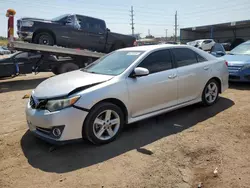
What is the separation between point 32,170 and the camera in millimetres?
3086

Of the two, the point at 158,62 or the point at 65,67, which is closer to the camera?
the point at 158,62

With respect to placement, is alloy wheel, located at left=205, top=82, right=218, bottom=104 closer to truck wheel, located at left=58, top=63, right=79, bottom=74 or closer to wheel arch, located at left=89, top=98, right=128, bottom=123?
wheel arch, located at left=89, top=98, right=128, bottom=123

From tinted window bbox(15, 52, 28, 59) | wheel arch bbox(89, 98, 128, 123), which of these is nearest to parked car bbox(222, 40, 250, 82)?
wheel arch bbox(89, 98, 128, 123)

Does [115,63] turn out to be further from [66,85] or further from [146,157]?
[146,157]

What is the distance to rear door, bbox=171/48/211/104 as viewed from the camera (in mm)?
4688

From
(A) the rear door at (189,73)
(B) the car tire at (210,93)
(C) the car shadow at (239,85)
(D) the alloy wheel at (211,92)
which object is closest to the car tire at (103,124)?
(A) the rear door at (189,73)

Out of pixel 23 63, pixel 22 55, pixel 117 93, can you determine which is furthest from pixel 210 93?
pixel 22 55

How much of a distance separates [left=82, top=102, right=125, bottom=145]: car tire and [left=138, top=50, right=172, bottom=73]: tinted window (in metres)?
1.04

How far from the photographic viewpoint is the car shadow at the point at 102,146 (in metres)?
3.24

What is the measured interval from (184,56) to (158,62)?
2.67 feet

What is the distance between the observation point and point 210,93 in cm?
543

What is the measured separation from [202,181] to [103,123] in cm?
167

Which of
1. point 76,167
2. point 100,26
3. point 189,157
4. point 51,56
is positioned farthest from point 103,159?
point 100,26

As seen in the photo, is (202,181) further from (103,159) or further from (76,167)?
(76,167)
